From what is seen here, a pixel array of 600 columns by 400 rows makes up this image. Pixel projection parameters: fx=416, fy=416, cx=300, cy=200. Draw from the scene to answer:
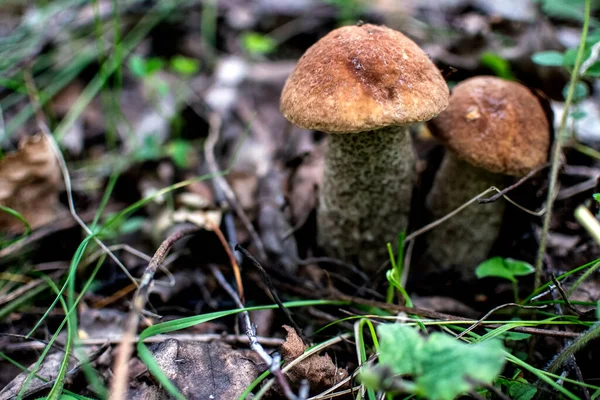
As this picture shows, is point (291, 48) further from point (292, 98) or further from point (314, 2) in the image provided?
point (292, 98)

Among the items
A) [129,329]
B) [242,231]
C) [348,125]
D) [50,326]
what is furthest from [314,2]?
[129,329]

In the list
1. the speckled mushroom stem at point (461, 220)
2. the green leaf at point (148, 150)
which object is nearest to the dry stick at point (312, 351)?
the speckled mushroom stem at point (461, 220)

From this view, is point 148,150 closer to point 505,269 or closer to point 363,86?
point 363,86

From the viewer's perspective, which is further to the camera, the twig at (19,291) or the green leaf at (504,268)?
the twig at (19,291)

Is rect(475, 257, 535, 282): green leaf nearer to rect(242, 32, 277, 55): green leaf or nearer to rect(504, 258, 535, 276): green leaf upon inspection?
rect(504, 258, 535, 276): green leaf

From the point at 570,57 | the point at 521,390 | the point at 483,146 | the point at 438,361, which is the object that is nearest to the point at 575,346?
the point at 521,390

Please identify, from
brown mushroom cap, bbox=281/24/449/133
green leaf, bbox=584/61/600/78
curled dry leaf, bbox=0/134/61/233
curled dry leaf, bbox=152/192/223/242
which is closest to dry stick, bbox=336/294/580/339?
brown mushroom cap, bbox=281/24/449/133

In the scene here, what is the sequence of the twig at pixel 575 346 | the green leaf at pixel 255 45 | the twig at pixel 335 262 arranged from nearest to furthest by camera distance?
the twig at pixel 575 346
the twig at pixel 335 262
the green leaf at pixel 255 45

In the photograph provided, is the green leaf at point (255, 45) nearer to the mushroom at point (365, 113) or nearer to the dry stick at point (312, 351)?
the mushroom at point (365, 113)

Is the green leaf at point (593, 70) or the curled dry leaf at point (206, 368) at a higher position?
the green leaf at point (593, 70)
